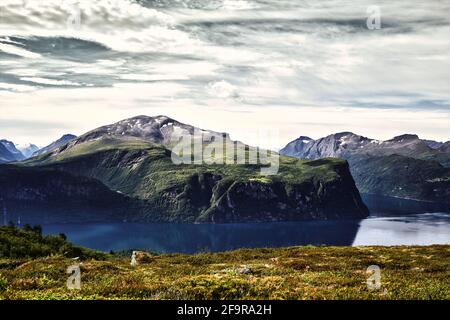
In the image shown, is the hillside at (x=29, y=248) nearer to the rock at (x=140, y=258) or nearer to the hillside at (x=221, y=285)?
the rock at (x=140, y=258)

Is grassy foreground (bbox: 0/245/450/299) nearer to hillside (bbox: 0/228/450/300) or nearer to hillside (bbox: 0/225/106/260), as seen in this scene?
hillside (bbox: 0/228/450/300)

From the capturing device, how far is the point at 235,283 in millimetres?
21484

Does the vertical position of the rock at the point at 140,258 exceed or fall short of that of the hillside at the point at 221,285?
it falls short

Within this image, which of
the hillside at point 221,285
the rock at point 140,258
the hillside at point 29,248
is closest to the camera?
the hillside at point 221,285

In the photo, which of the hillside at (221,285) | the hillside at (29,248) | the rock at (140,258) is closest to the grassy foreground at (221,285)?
the hillside at (221,285)

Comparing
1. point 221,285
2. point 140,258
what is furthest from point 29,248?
point 221,285

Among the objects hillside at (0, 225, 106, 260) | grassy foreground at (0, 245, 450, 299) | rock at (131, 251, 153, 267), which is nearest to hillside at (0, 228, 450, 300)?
grassy foreground at (0, 245, 450, 299)

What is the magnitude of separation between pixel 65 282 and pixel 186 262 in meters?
21.4

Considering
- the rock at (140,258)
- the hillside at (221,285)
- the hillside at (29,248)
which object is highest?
the hillside at (221,285)

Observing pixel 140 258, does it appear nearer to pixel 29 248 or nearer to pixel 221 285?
pixel 221 285

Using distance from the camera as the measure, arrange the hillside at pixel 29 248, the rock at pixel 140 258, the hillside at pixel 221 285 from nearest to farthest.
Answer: the hillside at pixel 221 285 → the rock at pixel 140 258 → the hillside at pixel 29 248
